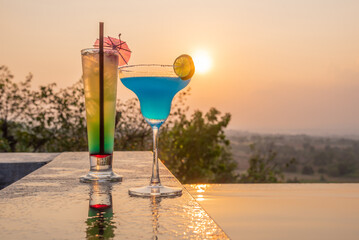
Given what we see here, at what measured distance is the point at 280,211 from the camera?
2617mm

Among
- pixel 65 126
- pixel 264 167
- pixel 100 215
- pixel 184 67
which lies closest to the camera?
pixel 100 215

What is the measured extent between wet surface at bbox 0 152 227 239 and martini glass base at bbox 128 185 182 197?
3 cm

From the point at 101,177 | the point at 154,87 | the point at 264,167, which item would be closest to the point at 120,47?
the point at 154,87

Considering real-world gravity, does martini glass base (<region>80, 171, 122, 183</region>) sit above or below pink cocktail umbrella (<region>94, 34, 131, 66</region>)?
below

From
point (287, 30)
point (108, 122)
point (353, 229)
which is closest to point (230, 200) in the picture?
point (353, 229)

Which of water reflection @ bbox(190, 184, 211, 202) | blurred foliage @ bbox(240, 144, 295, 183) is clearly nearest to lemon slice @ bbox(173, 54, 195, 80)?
water reflection @ bbox(190, 184, 211, 202)

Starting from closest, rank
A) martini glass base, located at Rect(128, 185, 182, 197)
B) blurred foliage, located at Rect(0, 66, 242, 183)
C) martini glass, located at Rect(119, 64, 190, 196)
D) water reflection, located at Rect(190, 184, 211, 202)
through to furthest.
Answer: martini glass base, located at Rect(128, 185, 182, 197) < martini glass, located at Rect(119, 64, 190, 196) < water reflection, located at Rect(190, 184, 211, 202) < blurred foliage, located at Rect(0, 66, 242, 183)

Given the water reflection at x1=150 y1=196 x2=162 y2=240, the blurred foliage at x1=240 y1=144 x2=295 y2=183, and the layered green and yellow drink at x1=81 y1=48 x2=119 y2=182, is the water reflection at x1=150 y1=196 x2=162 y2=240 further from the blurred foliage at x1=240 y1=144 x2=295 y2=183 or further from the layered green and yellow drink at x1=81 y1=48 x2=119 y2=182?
the blurred foliage at x1=240 y1=144 x2=295 y2=183

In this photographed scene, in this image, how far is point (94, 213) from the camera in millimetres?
1136

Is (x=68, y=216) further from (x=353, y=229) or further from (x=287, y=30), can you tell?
(x=287, y=30)

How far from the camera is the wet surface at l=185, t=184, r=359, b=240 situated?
2364 mm

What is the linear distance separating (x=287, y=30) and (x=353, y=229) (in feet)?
17.3

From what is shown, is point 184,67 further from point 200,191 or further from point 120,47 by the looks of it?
point 200,191

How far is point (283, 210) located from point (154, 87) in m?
1.36
